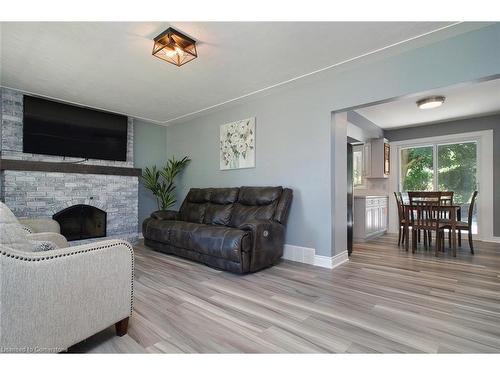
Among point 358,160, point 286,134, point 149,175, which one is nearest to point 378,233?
point 358,160

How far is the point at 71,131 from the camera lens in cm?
374

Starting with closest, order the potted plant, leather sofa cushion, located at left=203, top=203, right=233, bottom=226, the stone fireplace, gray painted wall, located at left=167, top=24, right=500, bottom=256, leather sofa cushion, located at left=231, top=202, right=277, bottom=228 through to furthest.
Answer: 1. gray painted wall, located at left=167, top=24, right=500, bottom=256
2. leather sofa cushion, located at left=231, top=202, right=277, bottom=228
3. the stone fireplace
4. leather sofa cushion, located at left=203, top=203, right=233, bottom=226
5. the potted plant

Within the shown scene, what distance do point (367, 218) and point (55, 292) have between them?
4.60 meters

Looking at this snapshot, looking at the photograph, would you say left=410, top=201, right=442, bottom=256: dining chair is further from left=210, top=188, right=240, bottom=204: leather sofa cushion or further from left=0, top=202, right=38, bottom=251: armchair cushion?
left=0, top=202, right=38, bottom=251: armchair cushion

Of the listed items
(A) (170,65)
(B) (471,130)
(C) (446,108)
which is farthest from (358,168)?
(A) (170,65)

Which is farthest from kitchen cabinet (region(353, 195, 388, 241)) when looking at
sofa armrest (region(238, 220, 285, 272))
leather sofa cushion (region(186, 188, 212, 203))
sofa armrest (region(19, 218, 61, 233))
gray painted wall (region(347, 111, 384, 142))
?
sofa armrest (region(19, 218, 61, 233))

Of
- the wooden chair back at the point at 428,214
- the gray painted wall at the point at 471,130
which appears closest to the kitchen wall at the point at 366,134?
the gray painted wall at the point at 471,130

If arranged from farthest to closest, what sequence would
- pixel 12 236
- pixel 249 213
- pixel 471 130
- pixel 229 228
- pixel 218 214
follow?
pixel 471 130 → pixel 218 214 → pixel 249 213 → pixel 229 228 → pixel 12 236

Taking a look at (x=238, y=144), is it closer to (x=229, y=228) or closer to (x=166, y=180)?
(x=229, y=228)

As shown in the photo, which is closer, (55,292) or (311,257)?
(55,292)

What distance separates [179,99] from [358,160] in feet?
14.0

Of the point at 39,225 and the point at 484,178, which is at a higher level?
the point at 484,178

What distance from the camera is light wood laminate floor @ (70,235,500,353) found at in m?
1.38

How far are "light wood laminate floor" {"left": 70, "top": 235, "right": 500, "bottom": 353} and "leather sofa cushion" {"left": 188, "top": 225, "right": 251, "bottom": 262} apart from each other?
0.76 ft
